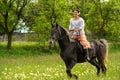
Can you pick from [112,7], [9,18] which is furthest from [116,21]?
[9,18]

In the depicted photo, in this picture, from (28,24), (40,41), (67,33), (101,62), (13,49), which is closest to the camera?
(67,33)

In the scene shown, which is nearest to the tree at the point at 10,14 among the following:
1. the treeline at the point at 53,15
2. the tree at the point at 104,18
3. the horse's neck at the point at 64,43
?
the treeline at the point at 53,15

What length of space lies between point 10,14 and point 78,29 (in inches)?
1346

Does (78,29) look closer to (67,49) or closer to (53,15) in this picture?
(67,49)

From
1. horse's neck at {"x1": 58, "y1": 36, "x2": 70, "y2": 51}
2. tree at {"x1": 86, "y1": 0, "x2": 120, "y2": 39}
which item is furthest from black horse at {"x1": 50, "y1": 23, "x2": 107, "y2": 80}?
tree at {"x1": 86, "y1": 0, "x2": 120, "y2": 39}

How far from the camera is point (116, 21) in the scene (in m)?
54.4

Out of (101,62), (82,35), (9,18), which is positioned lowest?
(9,18)

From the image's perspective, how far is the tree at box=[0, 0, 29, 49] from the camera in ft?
151

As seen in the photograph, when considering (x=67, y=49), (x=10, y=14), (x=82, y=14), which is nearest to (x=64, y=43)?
(x=67, y=49)

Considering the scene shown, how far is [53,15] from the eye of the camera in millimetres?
47750

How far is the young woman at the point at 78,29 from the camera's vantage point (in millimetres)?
14680

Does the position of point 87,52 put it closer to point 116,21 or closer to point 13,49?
point 13,49

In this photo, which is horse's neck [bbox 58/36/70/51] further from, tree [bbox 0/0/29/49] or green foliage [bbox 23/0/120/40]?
tree [bbox 0/0/29/49]

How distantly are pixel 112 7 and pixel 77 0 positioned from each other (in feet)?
32.8
